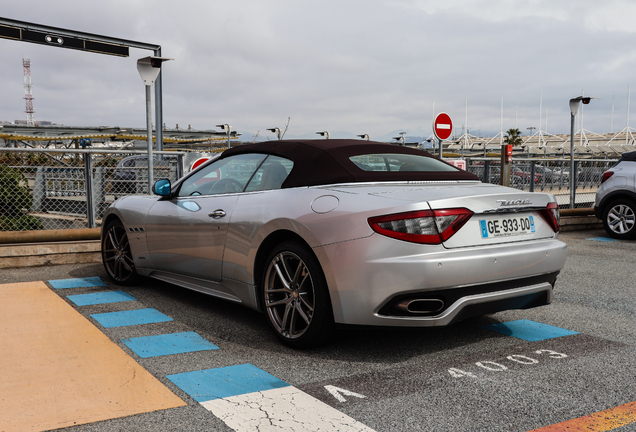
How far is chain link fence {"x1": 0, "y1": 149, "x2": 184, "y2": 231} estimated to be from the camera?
870 cm

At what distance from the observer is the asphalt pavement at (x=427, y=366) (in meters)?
2.88

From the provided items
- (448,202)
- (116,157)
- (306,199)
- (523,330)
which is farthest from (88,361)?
(116,157)

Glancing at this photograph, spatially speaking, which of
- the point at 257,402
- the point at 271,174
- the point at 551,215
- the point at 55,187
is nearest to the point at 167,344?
the point at 257,402

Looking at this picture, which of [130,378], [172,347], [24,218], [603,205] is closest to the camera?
[130,378]

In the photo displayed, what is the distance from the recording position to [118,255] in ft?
20.1

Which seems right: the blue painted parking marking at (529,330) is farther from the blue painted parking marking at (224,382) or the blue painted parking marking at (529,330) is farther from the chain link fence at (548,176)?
the chain link fence at (548,176)

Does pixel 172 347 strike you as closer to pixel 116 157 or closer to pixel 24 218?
pixel 24 218

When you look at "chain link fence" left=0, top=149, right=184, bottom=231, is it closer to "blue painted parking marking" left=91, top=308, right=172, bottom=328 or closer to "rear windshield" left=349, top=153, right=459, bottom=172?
"blue painted parking marking" left=91, top=308, right=172, bottom=328

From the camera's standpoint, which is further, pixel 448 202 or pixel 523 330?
pixel 523 330

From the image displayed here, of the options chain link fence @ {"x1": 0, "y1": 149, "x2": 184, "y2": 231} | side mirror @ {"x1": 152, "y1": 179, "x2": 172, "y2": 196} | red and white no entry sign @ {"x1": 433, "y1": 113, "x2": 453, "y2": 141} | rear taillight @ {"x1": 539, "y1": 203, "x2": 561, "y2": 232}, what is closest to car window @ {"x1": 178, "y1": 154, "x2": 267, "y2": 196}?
side mirror @ {"x1": 152, "y1": 179, "x2": 172, "y2": 196}

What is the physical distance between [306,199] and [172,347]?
1401 millimetres

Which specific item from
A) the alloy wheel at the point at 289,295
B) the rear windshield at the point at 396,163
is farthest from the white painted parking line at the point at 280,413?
the rear windshield at the point at 396,163

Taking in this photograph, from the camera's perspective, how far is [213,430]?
8.97 ft

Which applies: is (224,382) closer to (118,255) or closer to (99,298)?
(99,298)
